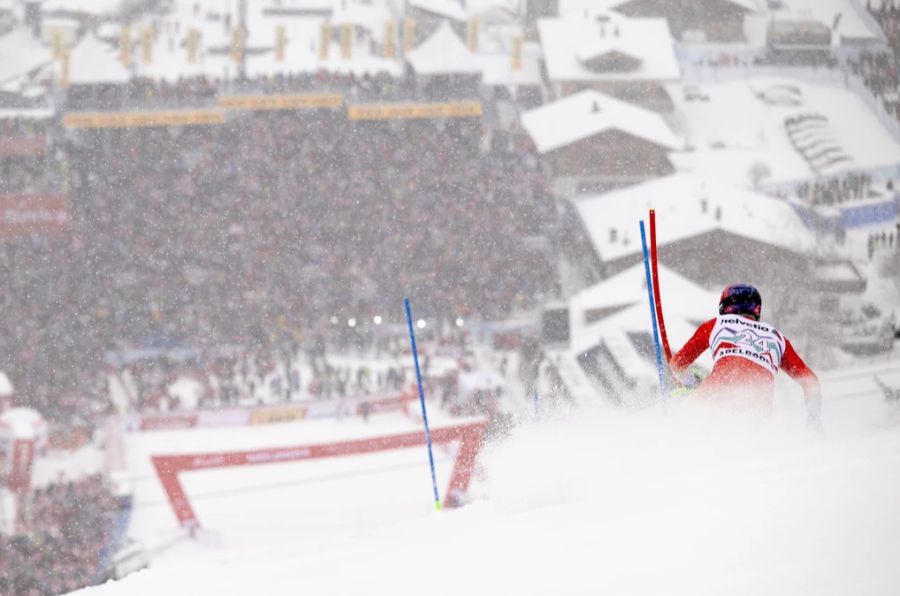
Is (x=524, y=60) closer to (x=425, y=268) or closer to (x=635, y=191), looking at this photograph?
(x=635, y=191)

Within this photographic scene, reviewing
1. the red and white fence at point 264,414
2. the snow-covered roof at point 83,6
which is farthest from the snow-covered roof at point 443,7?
the red and white fence at point 264,414

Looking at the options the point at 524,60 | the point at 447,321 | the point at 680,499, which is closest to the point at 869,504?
the point at 680,499

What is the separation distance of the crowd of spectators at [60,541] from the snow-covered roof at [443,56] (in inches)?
627

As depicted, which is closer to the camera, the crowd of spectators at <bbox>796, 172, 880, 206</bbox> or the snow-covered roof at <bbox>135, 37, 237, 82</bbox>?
the crowd of spectators at <bbox>796, 172, 880, 206</bbox>

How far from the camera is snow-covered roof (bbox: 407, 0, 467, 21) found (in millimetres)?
28391

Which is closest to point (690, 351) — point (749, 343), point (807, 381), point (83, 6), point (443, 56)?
point (749, 343)

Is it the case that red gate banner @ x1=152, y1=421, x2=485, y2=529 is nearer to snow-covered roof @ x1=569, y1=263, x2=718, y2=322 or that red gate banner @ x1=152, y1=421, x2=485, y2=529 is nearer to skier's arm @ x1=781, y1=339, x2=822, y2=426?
skier's arm @ x1=781, y1=339, x2=822, y2=426

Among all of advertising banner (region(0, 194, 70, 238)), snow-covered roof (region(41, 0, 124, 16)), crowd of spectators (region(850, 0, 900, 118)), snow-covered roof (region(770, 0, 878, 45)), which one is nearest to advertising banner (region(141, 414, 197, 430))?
advertising banner (region(0, 194, 70, 238))

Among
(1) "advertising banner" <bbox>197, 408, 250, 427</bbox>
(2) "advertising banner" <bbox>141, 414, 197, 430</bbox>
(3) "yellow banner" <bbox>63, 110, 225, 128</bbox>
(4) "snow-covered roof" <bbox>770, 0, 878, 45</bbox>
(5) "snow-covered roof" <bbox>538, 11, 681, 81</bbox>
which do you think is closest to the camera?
(2) "advertising banner" <bbox>141, 414, 197, 430</bbox>

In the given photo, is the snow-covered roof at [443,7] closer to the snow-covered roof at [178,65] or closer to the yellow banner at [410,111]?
the yellow banner at [410,111]

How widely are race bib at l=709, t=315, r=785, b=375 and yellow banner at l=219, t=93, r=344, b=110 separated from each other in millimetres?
20555

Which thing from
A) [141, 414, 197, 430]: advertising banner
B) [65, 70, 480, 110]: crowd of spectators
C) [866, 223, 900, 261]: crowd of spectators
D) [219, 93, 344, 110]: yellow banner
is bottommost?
[141, 414, 197, 430]: advertising banner

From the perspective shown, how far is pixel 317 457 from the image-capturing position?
12875mm

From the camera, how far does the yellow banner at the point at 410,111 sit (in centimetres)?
2357
